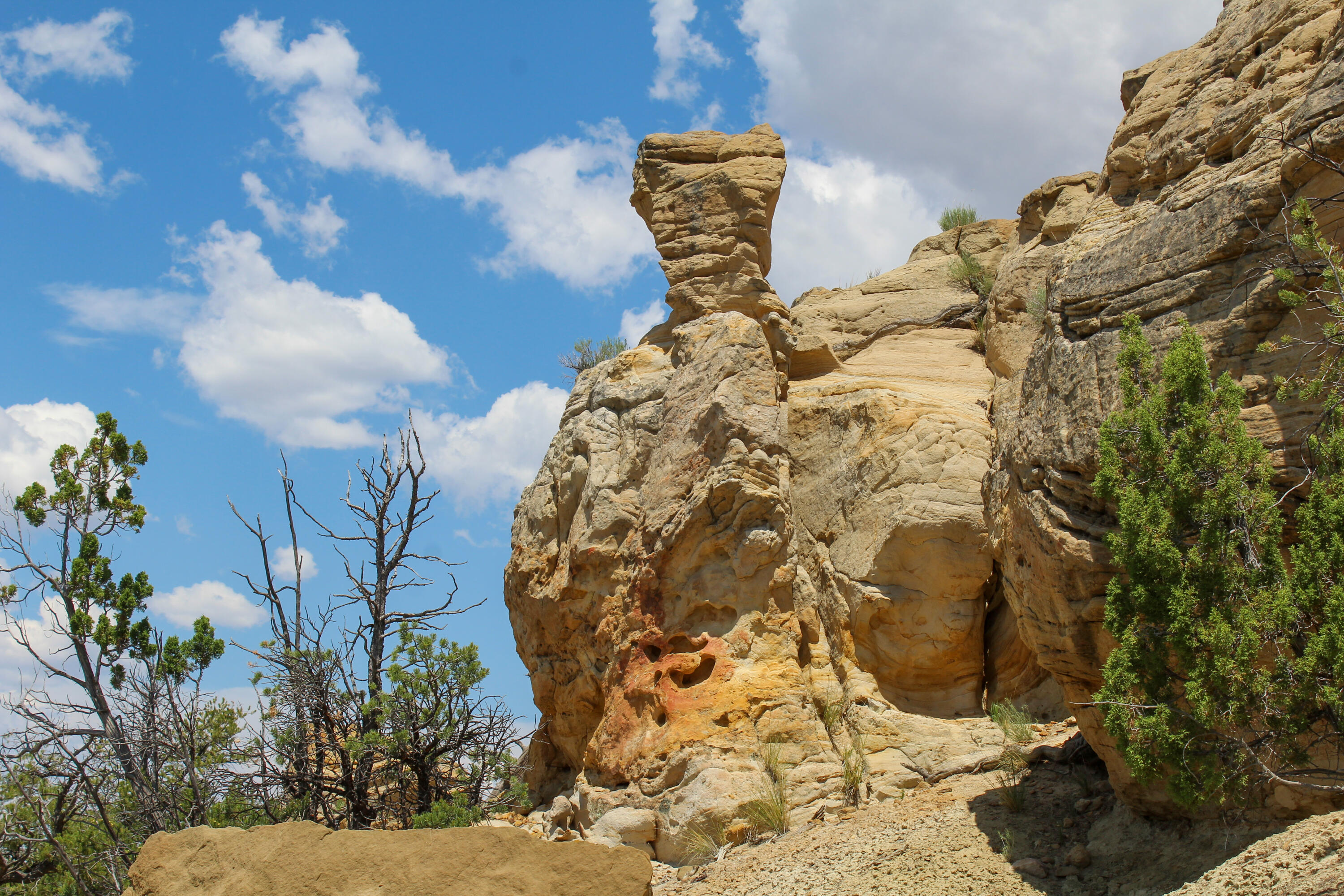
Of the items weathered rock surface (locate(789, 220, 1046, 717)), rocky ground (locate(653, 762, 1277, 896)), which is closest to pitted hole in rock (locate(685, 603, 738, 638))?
weathered rock surface (locate(789, 220, 1046, 717))

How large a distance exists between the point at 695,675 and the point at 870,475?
3.08 m

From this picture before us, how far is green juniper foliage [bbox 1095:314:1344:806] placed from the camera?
5980mm

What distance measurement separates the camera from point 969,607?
35.5ft

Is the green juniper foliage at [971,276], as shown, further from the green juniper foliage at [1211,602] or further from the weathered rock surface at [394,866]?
the weathered rock surface at [394,866]

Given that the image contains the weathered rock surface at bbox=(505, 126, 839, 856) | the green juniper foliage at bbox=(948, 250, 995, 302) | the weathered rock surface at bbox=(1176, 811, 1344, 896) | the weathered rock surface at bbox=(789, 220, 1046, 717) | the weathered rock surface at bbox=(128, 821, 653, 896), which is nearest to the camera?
the weathered rock surface at bbox=(1176, 811, 1344, 896)

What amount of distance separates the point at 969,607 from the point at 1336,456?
5.04 meters

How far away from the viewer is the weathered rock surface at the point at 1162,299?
7047 millimetres

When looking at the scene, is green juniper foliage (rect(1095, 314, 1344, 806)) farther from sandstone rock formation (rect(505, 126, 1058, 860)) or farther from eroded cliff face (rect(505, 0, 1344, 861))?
sandstone rock formation (rect(505, 126, 1058, 860))

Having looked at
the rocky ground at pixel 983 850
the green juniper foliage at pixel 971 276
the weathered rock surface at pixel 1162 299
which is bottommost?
the rocky ground at pixel 983 850

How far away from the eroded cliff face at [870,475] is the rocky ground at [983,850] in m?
0.42

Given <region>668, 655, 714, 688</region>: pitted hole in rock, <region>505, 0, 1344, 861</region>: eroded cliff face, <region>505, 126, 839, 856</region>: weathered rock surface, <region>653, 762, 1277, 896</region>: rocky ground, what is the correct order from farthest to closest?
<region>668, 655, 714, 688</region>: pitted hole in rock < <region>505, 126, 839, 856</region>: weathered rock surface < <region>505, 0, 1344, 861</region>: eroded cliff face < <region>653, 762, 1277, 896</region>: rocky ground

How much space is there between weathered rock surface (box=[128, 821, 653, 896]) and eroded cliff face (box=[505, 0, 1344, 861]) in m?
3.19

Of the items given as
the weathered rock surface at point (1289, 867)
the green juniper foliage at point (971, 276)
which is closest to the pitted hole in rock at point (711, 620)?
the weathered rock surface at point (1289, 867)

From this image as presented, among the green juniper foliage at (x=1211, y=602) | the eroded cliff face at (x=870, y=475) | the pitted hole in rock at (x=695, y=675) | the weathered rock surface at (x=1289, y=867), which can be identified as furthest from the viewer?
the pitted hole in rock at (x=695, y=675)
